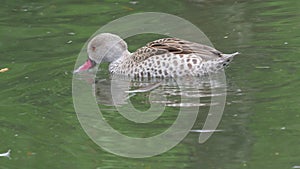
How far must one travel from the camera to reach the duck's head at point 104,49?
12.4m

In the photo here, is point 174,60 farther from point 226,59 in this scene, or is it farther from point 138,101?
point 138,101

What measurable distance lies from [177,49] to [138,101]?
58.7 inches

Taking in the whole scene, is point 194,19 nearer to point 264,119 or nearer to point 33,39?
point 33,39

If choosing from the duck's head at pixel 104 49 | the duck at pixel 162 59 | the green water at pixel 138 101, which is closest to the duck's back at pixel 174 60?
the duck at pixel 162 59

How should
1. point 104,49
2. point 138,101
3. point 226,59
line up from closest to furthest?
point 138,101
point 226,59
point 104,49

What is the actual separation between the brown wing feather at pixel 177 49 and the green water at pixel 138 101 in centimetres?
35

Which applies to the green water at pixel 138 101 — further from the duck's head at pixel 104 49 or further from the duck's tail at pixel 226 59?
the duck's head at pixel 104 49

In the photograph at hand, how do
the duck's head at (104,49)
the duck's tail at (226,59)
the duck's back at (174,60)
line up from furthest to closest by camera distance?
1. the duck's head at (104,49)
2. the duck's back at (174,60)
3. the duck's tail at (226,59)

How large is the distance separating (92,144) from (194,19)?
A: 5.99 m

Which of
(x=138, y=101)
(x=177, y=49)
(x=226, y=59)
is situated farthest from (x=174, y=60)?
(x=138, y=101)

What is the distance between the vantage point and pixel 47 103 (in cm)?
1037

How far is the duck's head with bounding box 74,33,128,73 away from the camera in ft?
40.7

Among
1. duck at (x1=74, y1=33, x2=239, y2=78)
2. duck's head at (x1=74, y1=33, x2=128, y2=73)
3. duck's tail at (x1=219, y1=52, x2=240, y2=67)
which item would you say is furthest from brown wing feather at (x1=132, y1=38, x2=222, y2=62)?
duck's head at (x1=74, y1=33, x2=128, y2=73)

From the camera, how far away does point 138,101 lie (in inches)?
408
